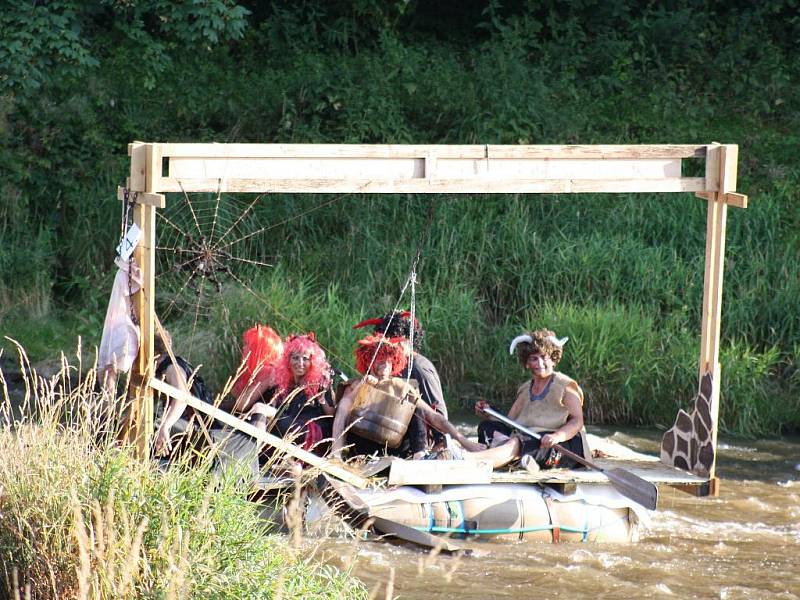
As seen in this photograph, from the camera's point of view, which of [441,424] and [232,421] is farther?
[441,424]

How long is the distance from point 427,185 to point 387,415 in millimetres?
1332

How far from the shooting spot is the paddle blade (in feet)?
22.0

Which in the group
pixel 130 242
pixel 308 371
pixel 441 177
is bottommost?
pixel 308 371

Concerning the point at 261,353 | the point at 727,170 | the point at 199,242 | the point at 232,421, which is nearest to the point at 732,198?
the point at 727,170

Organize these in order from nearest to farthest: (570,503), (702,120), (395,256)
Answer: (570,503) → (395,256) → (702,120)

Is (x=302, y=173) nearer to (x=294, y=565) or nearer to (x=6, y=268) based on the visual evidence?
(x=294, y=565)

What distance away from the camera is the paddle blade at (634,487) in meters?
6.72

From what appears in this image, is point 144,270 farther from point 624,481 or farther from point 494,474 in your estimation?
point 624,481

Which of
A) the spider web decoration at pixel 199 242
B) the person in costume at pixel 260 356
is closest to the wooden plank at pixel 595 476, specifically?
the person in costume at pixel 260 356

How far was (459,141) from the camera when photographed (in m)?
13.4

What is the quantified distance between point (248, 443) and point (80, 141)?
292 inches

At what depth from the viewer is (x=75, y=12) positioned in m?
12.9

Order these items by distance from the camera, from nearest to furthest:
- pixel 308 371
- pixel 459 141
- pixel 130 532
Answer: pixel 130 532, pixel 308 371, pixel 459 141

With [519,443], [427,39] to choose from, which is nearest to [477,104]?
[427,39]
